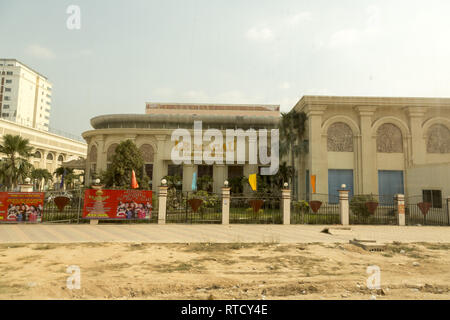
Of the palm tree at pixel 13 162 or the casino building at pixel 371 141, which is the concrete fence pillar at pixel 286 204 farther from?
the palm tree at pixel 13 162

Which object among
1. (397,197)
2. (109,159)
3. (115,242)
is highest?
(109,159)

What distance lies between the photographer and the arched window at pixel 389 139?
21.9 m

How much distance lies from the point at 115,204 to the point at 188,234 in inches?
204

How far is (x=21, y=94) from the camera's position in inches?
2749

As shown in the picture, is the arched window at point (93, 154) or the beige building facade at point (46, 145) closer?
the arched window at point (93, 154)

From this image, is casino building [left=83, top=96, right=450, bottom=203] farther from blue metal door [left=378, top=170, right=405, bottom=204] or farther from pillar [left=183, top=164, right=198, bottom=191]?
pillar [left=183, top=164, right=198, bottom=191]

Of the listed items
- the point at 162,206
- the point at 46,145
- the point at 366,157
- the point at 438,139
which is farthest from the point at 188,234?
the point at 46,145

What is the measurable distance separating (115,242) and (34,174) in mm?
44407

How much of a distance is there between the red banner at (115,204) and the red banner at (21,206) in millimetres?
2244

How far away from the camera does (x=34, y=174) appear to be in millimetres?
44188

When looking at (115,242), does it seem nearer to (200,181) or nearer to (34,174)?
(200,181)

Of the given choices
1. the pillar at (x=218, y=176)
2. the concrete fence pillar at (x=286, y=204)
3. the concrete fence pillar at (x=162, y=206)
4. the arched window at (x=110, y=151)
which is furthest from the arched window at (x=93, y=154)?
the concrete fence pillar at (x=286, y=204)

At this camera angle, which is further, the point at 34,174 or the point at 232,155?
the point at 34,174
